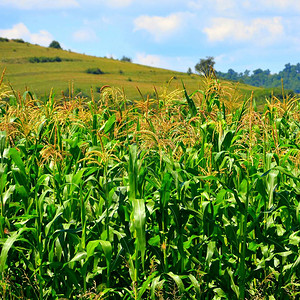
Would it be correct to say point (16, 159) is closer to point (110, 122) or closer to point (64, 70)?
point (110, 122)

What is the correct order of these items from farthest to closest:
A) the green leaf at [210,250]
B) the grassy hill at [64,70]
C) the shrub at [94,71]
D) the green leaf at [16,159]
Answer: the shrub at [94,71]
the grassy hill at [64,70]
the green leaf at [16,159]
the green leaf at [210,250]

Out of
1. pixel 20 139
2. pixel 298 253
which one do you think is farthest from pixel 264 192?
pixel 20 139

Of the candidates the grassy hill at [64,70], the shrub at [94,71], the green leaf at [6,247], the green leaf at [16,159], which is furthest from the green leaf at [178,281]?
the shrub at [94,71]

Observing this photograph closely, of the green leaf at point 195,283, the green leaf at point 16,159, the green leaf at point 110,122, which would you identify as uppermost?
the green leaf at point 110,122

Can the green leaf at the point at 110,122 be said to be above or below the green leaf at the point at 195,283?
above

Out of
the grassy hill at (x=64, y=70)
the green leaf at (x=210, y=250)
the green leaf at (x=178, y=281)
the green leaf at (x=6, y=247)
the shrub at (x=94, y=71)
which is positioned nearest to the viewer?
the green leaf at (x=6, y=247)

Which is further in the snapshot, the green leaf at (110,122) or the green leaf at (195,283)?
the green leaf at (110,122)

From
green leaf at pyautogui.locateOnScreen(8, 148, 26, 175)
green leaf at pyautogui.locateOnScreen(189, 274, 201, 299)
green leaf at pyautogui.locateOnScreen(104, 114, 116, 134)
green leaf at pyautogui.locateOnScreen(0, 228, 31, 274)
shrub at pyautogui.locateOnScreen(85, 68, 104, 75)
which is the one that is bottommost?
green leaf at pyautogui.locateOnScreen(189, 274, 201, 299)

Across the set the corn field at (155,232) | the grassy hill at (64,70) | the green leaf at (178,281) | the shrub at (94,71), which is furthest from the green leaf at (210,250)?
the shrub at (94,71)

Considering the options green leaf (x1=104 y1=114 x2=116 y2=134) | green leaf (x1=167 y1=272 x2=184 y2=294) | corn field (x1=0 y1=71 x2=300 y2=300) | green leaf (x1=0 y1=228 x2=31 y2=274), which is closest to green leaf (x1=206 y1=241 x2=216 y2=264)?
corn field (x1=0 y1=71 x2=300 y2=300)

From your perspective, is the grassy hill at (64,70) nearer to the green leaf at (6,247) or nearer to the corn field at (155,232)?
the corn field at (155,232)

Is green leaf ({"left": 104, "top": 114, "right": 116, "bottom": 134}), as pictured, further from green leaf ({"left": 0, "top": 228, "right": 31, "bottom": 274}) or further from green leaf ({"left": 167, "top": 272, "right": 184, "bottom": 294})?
green leaf ({"left": 167, "top": 272, "right": 184, "bottom": 294})

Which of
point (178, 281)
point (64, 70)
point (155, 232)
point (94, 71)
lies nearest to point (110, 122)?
point (155, 232)

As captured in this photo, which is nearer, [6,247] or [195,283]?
[6,247]
